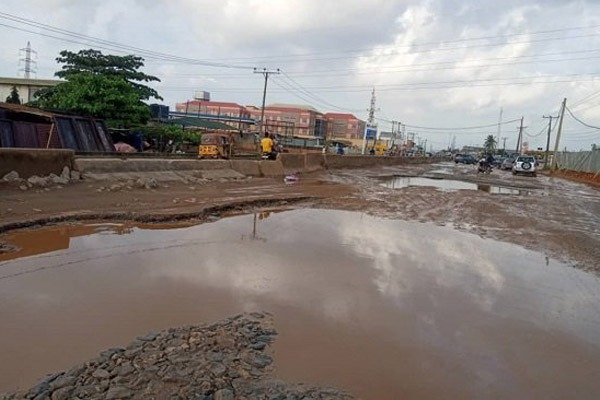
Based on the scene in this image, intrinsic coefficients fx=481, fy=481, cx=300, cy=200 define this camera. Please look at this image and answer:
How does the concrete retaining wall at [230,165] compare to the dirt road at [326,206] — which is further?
the concrete retaining wall at [230,165]

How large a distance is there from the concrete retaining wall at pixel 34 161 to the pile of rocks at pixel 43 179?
4.1 inches

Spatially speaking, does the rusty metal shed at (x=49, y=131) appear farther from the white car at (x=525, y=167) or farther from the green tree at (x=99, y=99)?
the white car at (x=525, y=167)

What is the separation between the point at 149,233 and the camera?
335 inches

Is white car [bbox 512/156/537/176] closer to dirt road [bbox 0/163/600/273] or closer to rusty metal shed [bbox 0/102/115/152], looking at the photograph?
dirt road [bbox 0/163/600/273]

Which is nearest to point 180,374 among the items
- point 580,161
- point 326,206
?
point 326,206

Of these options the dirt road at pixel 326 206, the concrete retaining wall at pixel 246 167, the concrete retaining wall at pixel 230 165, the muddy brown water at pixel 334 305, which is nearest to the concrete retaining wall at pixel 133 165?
the concrete retaining wall at pixel 230 165

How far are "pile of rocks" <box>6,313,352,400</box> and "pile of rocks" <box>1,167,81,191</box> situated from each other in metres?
8.28

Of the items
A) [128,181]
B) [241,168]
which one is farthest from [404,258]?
[241,168]

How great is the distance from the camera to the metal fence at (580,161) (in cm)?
3996

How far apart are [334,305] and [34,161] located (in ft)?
30.2

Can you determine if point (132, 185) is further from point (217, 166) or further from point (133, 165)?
point (217, 166)

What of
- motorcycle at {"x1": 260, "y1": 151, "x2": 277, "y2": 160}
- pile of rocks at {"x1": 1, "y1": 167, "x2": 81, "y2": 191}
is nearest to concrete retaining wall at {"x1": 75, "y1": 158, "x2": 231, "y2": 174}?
pile of rocks at {"x1": 1, "y1": 167, "x2": 81, "y2": 191}

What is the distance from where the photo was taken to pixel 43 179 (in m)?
11.4

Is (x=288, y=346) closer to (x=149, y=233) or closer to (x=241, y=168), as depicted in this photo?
(x=149, y=233)
